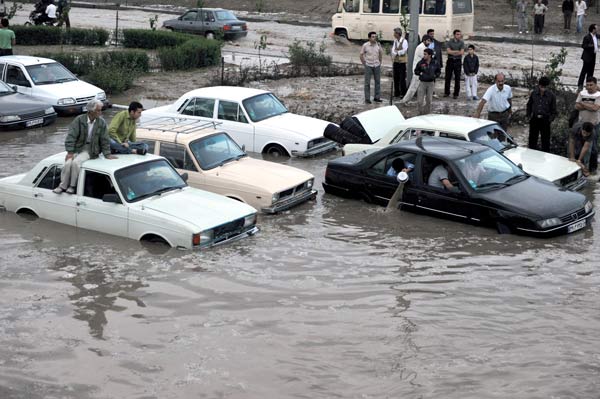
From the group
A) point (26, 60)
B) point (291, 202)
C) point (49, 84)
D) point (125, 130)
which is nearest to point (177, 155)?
point (125, 130)

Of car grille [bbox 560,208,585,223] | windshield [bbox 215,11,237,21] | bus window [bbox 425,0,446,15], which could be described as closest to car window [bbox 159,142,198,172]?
car grille [bbox 560,208,585,223]

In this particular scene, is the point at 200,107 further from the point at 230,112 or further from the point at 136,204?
the point at 136,204

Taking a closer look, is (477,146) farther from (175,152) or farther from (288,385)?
(288,385)

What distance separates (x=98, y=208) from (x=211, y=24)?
2423cm

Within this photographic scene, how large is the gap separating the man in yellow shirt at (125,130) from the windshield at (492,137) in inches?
215

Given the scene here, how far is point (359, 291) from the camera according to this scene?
38.0ft

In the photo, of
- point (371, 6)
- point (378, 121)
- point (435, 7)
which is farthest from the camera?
point (371, 6)

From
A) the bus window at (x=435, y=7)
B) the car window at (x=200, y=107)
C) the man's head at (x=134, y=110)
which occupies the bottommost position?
the car window at (x=200, y=107)

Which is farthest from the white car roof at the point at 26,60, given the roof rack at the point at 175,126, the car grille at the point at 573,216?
the car grille at the point at 573,216

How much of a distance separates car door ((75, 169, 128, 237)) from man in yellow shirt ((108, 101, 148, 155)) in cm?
109

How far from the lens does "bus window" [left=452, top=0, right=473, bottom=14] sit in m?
33.4

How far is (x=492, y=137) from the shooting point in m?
16.6

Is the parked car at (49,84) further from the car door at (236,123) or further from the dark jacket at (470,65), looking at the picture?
the dark jacket at (470,65)

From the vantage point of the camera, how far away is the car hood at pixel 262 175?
48.7ft
